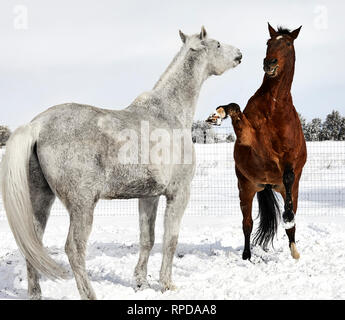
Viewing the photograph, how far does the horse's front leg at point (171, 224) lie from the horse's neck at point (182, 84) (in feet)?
2.63

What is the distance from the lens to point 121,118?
157 inches

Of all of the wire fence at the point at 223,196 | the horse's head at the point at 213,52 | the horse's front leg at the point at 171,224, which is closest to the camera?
the horse's front leg at the point at 171,224

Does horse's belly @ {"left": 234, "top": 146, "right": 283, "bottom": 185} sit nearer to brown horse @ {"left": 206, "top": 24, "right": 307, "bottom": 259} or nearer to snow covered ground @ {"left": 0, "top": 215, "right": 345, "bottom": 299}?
brown horse @ {"left": 206, "top": 24, "right": 307, "bottom": 259}

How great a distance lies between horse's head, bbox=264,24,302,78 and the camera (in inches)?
193

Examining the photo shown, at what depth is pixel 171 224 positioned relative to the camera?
4289mm

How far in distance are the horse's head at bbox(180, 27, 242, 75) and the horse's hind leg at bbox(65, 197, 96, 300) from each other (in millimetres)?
2107

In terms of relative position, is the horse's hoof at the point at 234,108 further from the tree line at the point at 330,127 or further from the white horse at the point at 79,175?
the tree line at the point at 330,127

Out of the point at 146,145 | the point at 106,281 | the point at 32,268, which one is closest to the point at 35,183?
the point at 32,268

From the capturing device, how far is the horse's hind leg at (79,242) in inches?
143

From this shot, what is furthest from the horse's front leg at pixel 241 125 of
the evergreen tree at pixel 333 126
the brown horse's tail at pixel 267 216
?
the evergreen tree at pixel 333 126

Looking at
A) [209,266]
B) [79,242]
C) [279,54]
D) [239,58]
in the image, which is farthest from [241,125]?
[79,242]

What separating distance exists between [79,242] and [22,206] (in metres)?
0.59

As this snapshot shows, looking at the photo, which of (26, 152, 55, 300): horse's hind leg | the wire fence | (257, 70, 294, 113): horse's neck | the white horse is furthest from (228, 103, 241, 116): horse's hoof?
the wire fence

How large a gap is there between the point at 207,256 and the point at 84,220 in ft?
9.75
